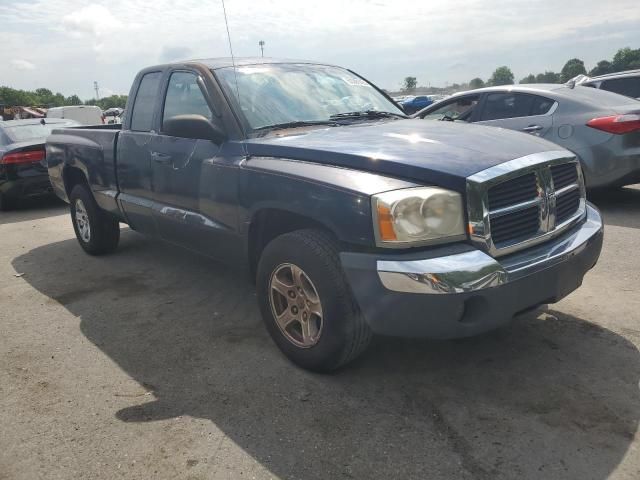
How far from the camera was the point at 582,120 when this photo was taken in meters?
6.46

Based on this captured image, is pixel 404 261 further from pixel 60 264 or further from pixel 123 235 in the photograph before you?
pixel 123 235

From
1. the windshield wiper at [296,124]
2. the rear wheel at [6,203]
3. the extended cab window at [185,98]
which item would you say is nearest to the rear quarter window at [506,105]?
the windshield wiper at [296,124]

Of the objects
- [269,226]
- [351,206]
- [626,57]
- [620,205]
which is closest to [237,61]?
[269,226]

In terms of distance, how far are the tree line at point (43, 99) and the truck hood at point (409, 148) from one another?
5947 centimetres

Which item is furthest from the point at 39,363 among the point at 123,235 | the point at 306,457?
the point at 123,235

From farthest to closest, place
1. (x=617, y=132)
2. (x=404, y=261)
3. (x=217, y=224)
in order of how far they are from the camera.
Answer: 1. (x=617, y=132)
2. (x=217, y=224)
3. (x=404, y=261)

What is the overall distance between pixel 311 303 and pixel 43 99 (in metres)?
90.5

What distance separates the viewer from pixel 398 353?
3.44m

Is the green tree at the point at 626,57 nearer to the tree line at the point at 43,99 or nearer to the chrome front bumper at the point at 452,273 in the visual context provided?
the tree line at the point at 43,99

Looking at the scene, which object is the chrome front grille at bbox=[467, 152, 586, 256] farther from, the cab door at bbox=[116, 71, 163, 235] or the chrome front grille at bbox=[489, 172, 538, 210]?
the cab door at bbox=[116, 71, 163, 235]

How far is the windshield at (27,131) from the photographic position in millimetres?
9344

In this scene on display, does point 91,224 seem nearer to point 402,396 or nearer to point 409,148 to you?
point 409,148

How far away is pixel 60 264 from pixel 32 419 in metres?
3.31

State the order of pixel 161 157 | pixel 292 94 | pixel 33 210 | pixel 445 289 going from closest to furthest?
pixel 445 289 → pixel 292 94 → pixel 161 157 → pixel 33 210
